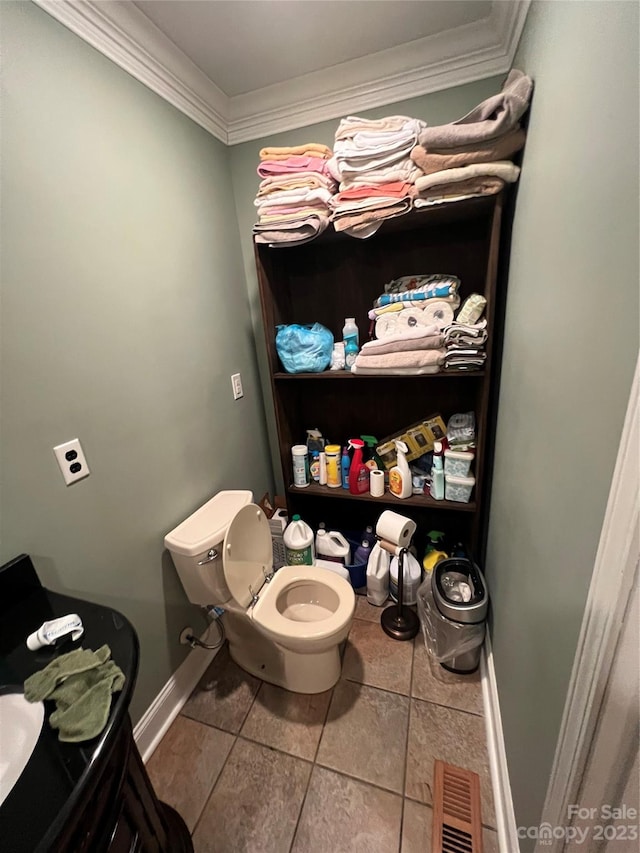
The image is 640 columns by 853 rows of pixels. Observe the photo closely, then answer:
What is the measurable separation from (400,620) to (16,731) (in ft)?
4.58

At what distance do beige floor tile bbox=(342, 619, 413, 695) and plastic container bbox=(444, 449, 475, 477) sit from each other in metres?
0.82

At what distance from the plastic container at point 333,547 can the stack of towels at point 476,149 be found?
153 cm

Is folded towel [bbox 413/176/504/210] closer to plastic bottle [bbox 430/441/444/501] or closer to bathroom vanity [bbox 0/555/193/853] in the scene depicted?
plastic bottle [bbox 430/441/444/501]

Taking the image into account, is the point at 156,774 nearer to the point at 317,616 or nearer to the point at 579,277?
the point at 317,616

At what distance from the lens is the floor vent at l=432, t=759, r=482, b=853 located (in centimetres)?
92

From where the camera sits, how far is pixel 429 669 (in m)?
1.40

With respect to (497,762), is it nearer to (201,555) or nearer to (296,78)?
(201,555)

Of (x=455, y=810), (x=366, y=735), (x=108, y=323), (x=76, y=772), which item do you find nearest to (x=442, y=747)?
(x=455, y=810)

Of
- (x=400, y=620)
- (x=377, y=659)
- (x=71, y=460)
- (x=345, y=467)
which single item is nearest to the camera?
(x=71, y=460)

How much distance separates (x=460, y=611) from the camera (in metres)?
1.24

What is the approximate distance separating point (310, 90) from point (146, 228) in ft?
2.99

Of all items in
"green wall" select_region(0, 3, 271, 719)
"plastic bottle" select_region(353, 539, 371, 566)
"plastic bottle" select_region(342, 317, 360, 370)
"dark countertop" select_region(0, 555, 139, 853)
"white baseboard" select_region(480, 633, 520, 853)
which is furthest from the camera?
"plastic bottle" select_region(353, 539, 371, 566)

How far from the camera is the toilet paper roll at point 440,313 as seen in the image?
129cm

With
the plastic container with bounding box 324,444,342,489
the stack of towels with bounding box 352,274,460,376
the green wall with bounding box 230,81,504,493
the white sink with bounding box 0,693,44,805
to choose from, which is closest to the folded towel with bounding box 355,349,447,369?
the stack of towels with bounding box 352,274,460,376
